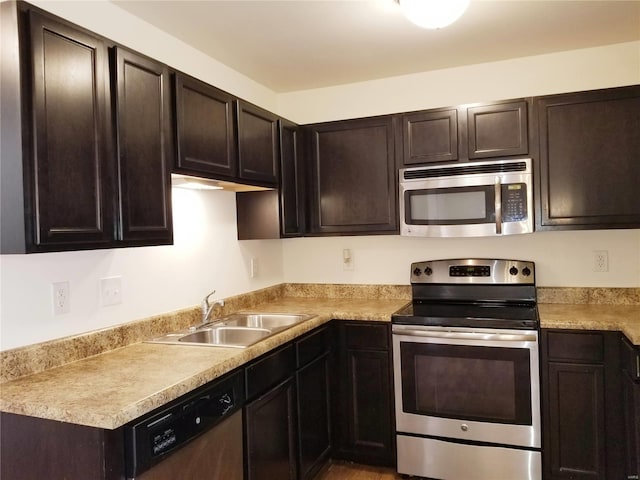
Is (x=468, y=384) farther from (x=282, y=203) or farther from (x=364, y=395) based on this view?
(x=282, y=203)

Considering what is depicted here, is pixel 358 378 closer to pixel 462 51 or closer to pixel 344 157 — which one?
pixel 344 157

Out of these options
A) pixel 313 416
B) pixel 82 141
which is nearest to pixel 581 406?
pixel 313 416

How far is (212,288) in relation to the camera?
2.70 meters

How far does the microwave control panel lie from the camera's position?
2.57 m

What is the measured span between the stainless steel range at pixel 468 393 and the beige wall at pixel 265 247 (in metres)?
0.51

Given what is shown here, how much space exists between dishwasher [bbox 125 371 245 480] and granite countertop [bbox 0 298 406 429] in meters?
0.06

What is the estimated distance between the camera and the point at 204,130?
7.03 ft

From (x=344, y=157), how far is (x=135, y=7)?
4.69 feet

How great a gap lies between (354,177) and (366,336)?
989mm

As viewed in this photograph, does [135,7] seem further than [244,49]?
No

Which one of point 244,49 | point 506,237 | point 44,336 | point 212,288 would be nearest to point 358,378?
point 212,288

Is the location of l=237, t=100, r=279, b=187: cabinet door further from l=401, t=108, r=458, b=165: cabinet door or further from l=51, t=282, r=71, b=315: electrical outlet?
l=51, t=282, r=71, b=315: electrical outlet

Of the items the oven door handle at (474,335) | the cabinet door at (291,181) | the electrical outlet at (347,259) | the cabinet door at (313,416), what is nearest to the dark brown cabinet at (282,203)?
the cabinet door at (291,181)

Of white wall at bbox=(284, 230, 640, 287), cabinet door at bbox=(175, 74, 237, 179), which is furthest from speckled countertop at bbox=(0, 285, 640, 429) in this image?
cabinet door at bbox=(175, 74, 237, 179)
